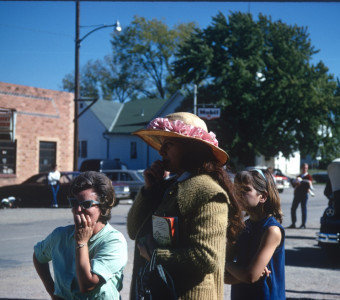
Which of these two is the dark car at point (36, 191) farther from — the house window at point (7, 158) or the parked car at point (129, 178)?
the parked car at point (129, 178)

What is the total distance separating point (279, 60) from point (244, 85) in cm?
336

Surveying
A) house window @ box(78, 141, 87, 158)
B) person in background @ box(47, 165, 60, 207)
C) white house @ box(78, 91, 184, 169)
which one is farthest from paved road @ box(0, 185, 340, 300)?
house window @ box(78, 141, 87, 158)

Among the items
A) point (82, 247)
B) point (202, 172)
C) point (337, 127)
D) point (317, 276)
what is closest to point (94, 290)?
point (82, 247)

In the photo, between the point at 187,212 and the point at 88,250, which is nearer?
the point at 187,212

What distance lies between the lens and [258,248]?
2791 millimetres

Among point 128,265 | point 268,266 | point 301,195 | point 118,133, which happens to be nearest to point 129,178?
point 301,195

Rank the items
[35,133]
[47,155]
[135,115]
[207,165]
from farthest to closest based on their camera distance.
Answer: [135,115] < [47,155] < [35,133] < [207,165]

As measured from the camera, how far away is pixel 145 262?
2283 mm

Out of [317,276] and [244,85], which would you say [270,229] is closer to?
[317,276]

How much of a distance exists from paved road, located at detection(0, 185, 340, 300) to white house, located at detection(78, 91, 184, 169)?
29096 mm

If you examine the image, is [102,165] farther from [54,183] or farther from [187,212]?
[187,212]

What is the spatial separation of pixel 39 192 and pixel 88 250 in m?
17.6

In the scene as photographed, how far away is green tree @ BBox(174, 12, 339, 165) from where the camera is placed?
106ft

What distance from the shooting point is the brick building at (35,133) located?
21609 mm
